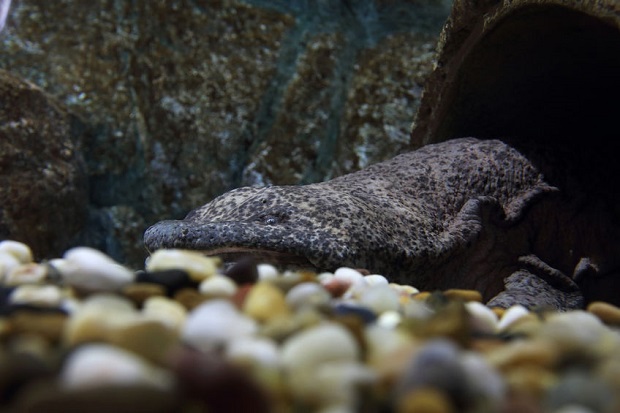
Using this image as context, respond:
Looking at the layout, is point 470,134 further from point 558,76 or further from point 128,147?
point 128,147

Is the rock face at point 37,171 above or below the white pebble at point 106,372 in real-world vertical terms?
below

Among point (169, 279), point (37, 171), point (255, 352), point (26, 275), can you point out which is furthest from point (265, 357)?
point (37, 171)

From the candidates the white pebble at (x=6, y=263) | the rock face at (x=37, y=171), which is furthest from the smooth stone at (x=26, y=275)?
the rock face at (x=37, y=171)

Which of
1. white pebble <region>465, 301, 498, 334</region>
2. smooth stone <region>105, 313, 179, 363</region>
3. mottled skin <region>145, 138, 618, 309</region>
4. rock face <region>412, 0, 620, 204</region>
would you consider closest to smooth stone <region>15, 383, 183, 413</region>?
smooth stone <region>105, 313, 179, 363</region>

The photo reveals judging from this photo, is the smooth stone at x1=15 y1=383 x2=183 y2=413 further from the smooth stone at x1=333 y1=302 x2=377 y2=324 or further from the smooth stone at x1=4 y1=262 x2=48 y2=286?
the smooth stone at x1=4 y1=262 x2=48 y2=286

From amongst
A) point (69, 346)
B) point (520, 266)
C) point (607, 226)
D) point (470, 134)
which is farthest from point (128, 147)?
point (69, 346)

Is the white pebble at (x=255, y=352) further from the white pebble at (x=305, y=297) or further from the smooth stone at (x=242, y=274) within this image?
the smooth stone at (x=242, y=274)
